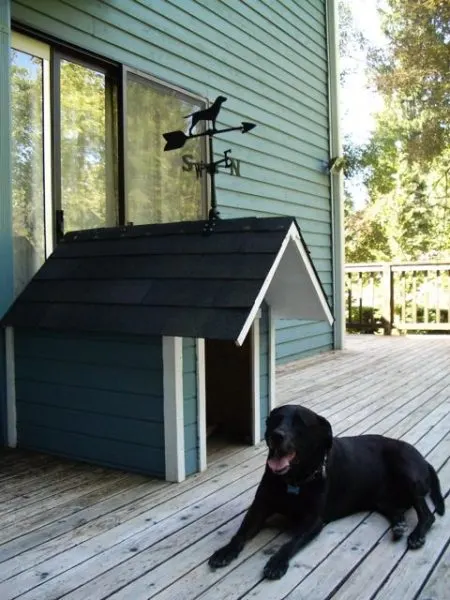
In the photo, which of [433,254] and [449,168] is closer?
[449,168]

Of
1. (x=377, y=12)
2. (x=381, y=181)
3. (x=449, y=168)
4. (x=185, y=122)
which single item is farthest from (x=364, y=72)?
(x=185, y=122)

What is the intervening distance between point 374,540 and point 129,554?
0.84m

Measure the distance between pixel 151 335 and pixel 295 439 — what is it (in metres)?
0.91

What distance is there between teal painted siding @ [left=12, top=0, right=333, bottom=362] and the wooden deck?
2638mm

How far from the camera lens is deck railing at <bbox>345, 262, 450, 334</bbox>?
28.4 ft

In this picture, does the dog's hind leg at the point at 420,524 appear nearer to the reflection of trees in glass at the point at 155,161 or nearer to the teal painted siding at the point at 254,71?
the reflection of trees in glass at the point at 155,161

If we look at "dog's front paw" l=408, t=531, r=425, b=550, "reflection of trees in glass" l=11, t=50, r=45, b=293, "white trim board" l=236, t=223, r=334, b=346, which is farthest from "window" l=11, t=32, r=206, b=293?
"dog's front paw" l=408, t=531, r=425, b=550

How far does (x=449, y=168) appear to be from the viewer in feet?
46.1

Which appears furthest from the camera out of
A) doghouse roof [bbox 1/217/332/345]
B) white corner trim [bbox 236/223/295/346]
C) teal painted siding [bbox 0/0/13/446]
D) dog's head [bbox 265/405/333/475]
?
teal painted siding [bbox 0/0/13/446]

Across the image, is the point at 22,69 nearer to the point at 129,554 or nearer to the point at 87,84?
the point at 87,84

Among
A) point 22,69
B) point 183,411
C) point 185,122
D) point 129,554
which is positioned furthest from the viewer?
point 185,122

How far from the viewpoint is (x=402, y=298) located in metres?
9.05

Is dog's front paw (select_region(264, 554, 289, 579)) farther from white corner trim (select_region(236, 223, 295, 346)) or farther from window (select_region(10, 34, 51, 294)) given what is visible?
window (select_region(10, 34, 51, 294))

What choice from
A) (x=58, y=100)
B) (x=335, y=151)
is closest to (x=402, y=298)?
(x=335, y=151)
